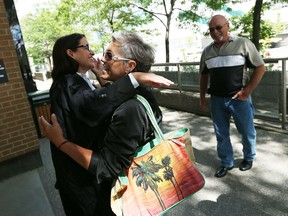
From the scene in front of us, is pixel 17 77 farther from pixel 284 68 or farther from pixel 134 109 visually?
pixel 284 68

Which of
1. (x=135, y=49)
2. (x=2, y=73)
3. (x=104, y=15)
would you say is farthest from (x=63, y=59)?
(x=104, y=15)

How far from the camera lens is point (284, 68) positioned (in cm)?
455

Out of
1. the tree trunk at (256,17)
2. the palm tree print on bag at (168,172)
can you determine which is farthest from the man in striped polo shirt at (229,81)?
the tree trunk at (256,17)

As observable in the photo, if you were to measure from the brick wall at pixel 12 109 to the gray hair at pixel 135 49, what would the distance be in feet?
11.3

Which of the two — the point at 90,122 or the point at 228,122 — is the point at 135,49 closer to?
the point at 90,122

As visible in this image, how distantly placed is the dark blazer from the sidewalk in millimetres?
1708

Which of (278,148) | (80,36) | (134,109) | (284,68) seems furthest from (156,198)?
(284,68)

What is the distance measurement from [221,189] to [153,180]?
234cm

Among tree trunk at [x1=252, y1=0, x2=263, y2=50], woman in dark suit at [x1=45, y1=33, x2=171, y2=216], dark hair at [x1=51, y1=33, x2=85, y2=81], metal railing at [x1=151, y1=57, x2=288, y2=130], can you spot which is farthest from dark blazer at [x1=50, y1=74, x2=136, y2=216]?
tree trunk at [x1=252, y1=0, x2=263, y2=50]

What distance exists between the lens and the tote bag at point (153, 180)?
1268 millimetres

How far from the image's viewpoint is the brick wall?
419cm

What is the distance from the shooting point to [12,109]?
4.32 meters

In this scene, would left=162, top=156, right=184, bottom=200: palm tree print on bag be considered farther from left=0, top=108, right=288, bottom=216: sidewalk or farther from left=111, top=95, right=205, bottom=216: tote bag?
left=0, top=108, right=288, bottom=216: sidewalk

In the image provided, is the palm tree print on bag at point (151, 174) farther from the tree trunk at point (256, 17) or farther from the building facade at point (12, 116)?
the tree trunk at point (256, 17)
